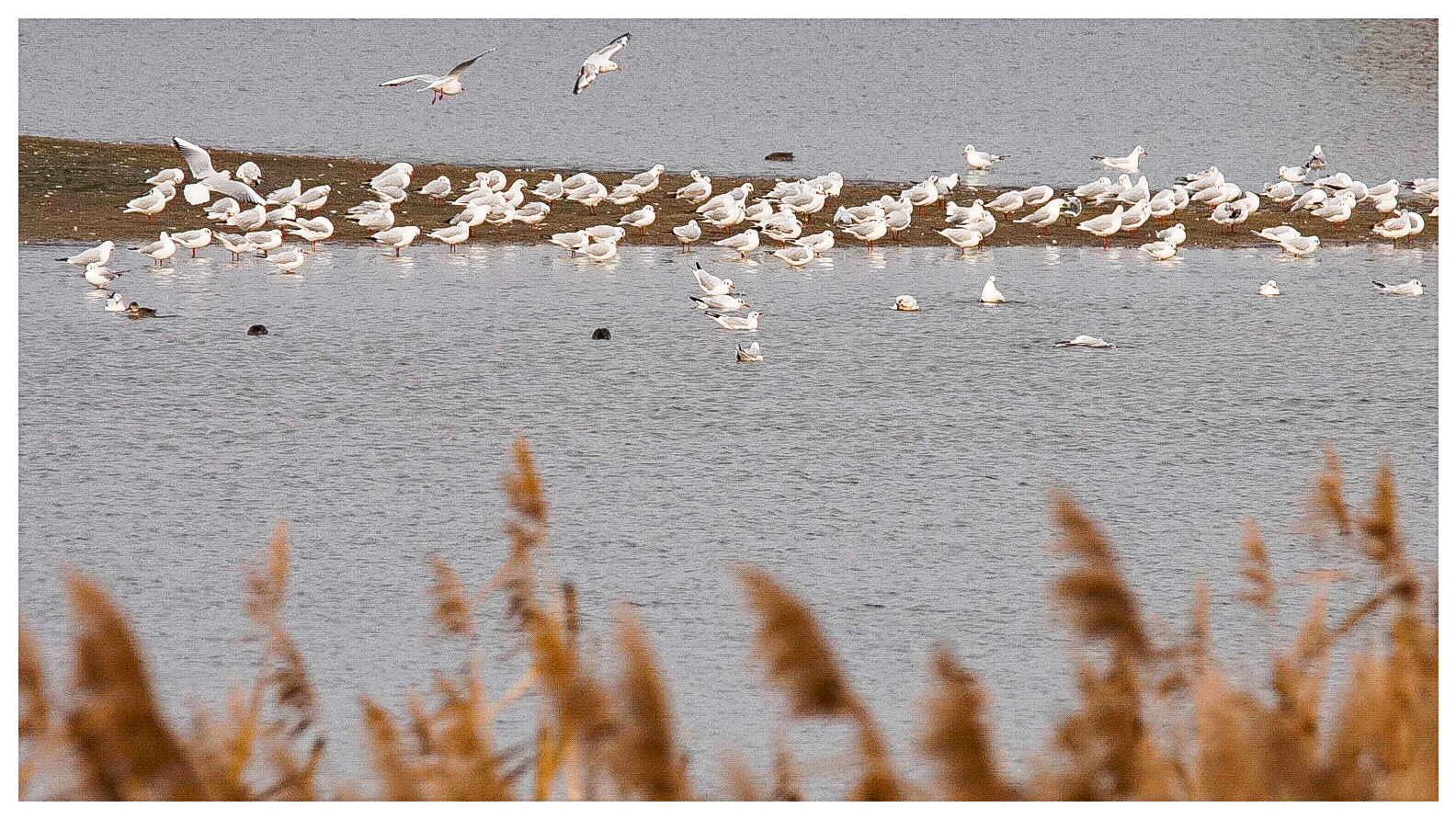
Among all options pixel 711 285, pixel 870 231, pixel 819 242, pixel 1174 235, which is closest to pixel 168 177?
pixel 819 242

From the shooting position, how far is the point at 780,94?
82.1ft

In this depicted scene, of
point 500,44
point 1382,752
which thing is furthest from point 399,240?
point 500,44

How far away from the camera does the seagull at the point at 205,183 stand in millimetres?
14062

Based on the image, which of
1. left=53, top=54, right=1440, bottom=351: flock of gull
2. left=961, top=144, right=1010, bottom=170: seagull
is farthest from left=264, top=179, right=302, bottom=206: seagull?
left=961, top=144, right=1010, bottom=170: seagull

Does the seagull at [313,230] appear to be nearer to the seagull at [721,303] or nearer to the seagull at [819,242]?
the seagull at [819,242]

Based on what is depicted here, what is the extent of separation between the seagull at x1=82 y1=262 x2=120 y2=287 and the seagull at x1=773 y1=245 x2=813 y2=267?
473 cm

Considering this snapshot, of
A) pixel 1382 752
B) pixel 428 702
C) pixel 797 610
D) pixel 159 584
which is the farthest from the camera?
pixel 159 584

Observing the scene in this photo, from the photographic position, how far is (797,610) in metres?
1.44

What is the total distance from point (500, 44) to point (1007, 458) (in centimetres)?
2317

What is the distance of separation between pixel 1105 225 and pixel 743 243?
130 inches

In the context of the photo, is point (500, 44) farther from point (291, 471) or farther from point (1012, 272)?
point (291, 471)

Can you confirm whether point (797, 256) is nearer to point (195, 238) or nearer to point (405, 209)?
point (405, 209)

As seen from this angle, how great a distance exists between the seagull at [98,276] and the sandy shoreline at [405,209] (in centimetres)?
238

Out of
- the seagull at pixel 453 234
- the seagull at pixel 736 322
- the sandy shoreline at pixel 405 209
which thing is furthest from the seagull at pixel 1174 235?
the seagull at pixel 453 234
